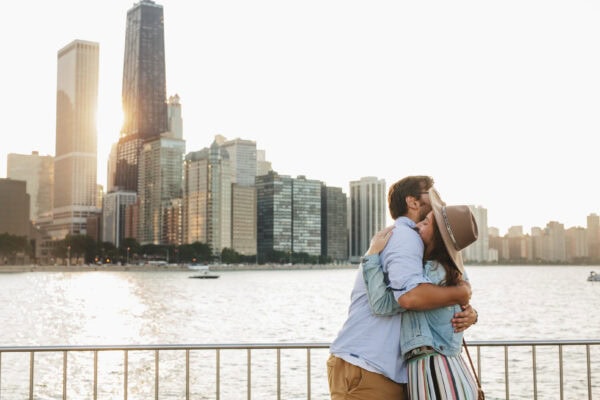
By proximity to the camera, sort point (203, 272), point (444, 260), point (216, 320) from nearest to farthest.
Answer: point (444, 260), point (216, 320), point (203, 272)

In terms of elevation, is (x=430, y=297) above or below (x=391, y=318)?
above

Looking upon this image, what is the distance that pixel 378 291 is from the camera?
11.3 ft

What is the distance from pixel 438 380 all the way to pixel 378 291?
49 cm

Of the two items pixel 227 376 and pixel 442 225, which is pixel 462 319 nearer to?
pixel 442 225

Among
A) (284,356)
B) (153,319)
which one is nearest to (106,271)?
(153,319)

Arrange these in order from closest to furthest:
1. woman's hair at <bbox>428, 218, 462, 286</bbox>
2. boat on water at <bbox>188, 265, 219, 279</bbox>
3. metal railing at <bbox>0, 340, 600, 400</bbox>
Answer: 1. woman's hair at <bbox>428, 218, 462, 286</bbox>
2. metal railing at <bbox>0, 340, 600, 400</bbox>
3. boat on water at <bbox>188, 265, 219, 279</bbox>

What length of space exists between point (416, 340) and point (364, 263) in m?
0.44

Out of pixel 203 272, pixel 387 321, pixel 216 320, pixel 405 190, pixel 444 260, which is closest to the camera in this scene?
pixel 444 260

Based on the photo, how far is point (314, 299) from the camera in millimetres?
78875

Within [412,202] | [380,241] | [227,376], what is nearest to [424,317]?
[380,241]

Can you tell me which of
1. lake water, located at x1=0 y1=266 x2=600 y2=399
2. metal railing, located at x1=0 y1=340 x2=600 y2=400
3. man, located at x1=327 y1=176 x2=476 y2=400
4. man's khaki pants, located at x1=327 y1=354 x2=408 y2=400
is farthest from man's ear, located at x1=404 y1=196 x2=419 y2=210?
lake water, located at x1=0 y1=266 x2=600 y2=399

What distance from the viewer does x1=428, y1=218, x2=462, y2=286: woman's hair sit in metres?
3.41

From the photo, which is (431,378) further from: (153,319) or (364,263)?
(153,319)

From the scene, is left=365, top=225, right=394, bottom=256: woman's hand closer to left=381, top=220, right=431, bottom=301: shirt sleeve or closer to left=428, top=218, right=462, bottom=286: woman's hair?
left=381, top=220, right=431, bottom=301: shirt sleeve
